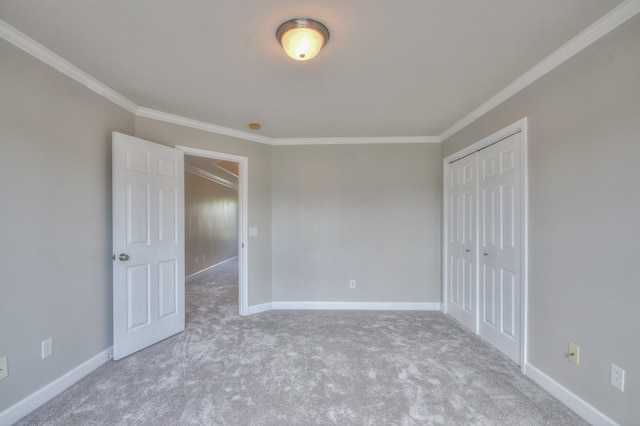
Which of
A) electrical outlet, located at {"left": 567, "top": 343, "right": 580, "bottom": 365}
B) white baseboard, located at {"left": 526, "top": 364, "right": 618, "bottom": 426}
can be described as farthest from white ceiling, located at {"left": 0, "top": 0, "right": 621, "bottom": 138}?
white baseboard, located at {"left": 526, "top": 364, "right": 618, "bottom": 426}

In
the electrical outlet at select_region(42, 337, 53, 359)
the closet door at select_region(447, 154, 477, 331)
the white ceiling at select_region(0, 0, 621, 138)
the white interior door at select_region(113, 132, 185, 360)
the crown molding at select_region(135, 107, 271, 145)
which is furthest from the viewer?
the closet door at select_region(447, 154, 477, 331)

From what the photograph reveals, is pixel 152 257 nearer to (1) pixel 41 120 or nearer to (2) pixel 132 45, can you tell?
(1) pixel 41 120

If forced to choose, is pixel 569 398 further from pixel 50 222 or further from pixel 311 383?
pixel 50 222

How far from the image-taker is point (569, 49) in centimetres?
178

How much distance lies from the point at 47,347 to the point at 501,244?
3.69 m

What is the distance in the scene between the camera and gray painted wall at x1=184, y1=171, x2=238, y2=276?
19.3 ft

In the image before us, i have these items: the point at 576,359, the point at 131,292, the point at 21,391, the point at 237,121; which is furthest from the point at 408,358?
the point at 237,121

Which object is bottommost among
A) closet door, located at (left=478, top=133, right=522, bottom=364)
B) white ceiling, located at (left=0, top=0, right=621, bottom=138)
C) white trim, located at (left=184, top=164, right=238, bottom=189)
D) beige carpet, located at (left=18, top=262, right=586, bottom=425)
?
beige carpet, located at (left=18, top=262, right=586, bottom=425)

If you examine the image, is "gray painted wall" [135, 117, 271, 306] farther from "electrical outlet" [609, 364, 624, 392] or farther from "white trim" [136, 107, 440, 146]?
"electrical outlet" [609, 364, 624, 392]

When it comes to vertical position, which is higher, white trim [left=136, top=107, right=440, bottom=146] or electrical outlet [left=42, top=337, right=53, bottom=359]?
white trim [left=136, top=107, right=440, bottom=146]

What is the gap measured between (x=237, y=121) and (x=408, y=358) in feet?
9.96

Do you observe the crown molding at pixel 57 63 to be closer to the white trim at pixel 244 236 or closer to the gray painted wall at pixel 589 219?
the white trim at pixel 244 236

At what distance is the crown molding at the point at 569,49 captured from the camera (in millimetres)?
1470

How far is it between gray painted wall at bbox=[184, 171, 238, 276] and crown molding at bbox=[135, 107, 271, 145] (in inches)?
114
